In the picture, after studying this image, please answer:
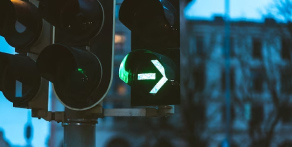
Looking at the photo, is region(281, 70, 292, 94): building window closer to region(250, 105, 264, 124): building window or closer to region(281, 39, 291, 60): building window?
region(281, 39, 291, 60): building window

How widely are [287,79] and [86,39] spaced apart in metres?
29.0

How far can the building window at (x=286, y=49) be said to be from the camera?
1033 inches

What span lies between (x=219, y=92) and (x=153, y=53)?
110 ft

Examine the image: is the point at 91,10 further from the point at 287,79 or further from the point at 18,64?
the point at 287,79

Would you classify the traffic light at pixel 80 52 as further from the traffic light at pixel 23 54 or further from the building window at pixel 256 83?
the building window at pixel 256 83

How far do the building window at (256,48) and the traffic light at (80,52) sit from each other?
106 feet

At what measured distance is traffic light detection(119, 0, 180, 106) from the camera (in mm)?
2367

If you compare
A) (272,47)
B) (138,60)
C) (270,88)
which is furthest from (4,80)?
(272,47)

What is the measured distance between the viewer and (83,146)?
7.95 ft

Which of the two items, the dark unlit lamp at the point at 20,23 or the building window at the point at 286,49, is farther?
the building window at the point at 286,49

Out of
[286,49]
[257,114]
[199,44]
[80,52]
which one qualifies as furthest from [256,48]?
[80,52]

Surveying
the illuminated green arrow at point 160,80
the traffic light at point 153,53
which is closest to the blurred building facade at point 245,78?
the traffic light at point 153,53

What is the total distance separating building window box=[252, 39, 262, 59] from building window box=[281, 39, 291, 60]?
19.5ft

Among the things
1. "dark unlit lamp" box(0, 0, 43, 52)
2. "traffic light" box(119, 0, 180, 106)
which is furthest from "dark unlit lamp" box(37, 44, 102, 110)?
"dark unlit lamp" box(0, 0, 43, 52)
